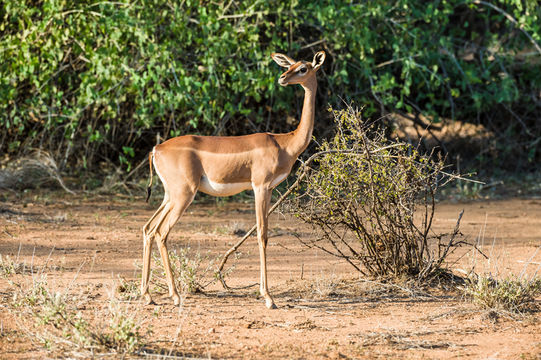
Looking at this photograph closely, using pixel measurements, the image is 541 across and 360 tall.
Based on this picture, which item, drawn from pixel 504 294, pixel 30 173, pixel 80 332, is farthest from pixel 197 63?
pixel 80 332

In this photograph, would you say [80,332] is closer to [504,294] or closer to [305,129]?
[305,129]

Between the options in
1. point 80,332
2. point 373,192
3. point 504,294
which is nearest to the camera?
point 80,332

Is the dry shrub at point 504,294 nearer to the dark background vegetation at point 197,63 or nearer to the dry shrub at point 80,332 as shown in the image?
the dry shrub at point 80,332

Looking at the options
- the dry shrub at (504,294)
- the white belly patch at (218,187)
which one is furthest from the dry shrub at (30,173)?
the dry shrub at (504,294)

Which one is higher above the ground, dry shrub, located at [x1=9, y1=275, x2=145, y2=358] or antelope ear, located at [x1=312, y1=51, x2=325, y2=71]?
antelope ear, located at [x1=312, y1=51, x2=325, y2=71]

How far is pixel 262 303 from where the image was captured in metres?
5.62

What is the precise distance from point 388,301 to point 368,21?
4.82 meters

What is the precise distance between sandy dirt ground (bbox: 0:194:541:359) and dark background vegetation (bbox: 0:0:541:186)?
1659 mm

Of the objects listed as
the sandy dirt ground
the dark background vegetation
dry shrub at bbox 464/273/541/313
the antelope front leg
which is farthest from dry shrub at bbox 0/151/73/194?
dry shrub at bbox 464/273/541/313

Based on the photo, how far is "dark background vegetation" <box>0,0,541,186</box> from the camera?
9.09m

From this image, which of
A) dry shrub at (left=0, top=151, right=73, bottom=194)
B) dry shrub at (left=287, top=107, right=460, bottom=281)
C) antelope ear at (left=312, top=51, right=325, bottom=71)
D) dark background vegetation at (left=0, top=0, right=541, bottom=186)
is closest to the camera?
antelope ear at (left=312, top=51, right=325, bottom=71)

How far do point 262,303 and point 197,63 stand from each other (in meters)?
5.27

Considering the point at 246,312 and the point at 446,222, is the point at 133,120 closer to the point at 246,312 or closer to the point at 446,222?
the point at 446,222

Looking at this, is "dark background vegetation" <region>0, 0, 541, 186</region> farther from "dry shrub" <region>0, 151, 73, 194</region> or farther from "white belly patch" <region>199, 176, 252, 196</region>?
"white belly patch" <region>199, 176, 252, 196</region>
